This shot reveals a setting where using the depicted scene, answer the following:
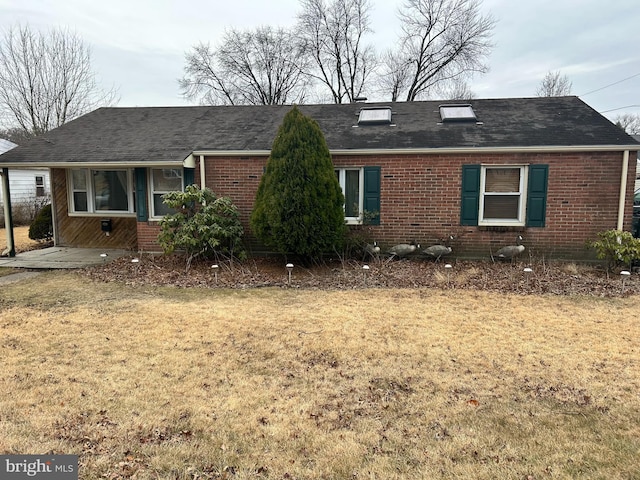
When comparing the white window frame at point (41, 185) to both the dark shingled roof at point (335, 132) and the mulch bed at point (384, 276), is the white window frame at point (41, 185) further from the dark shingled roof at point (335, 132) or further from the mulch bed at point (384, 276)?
the mulch bed at point (384, 276)

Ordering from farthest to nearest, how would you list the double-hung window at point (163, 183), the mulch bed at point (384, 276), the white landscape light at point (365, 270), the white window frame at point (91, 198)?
1. the white window frame at point (91, 198)
2. the double-hung window at point (163, 183)
3. the white landscape light at point (365, 270)
4. the mulch bed at point (384, 276)

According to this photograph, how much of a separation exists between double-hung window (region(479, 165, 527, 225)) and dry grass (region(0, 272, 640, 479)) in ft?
11.1

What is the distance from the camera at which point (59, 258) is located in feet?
32.3

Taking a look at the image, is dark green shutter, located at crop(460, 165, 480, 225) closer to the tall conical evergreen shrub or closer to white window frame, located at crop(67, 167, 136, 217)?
the tall conical evergreen shrub

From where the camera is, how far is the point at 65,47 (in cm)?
2170

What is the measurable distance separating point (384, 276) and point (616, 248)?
445 cm

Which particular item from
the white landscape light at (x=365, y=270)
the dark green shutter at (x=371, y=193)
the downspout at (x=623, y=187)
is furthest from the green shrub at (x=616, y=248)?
the white landscape light at (x=365, y=270)

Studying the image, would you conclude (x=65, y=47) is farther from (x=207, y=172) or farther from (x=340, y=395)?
(x=340, y=395)

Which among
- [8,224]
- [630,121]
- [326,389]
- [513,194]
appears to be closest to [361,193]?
[513,194]

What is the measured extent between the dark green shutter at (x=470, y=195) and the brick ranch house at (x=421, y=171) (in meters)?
0.02

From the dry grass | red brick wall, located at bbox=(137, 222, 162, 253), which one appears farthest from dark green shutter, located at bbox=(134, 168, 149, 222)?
the dry grass

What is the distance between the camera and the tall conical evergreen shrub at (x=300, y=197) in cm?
791

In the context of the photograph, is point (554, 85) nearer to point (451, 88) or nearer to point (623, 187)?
point (451, 88)

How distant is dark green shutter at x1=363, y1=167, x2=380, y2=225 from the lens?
934 centimetres
